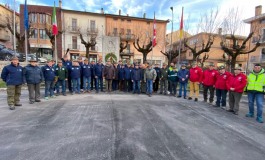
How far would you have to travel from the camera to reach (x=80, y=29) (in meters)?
33.8

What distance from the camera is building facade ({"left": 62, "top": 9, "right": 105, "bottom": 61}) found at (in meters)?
33.4

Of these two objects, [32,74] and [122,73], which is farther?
[122,73]

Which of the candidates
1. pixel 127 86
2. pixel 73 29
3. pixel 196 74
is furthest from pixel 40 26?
pixel 196 74

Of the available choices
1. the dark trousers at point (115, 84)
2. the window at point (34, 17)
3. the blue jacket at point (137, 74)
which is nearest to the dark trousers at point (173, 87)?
the blue jacket at point (137, 74)

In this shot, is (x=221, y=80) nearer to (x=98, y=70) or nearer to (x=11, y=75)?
(x=98, y=70)

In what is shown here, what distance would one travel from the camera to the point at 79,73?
833 cm

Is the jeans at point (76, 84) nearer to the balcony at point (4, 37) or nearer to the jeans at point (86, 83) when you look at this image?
the jeans at point (86, 83)

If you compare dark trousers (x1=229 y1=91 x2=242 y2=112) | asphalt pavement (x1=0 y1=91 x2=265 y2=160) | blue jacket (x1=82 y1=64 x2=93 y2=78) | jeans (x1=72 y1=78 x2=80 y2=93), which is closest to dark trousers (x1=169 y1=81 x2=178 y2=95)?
asphalt pavement (x1=0 y1=91 x2=265 y2=160)

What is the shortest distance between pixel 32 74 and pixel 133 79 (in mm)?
4786

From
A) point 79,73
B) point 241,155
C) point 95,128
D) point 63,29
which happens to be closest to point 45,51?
point 63,29

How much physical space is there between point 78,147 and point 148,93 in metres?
6.01

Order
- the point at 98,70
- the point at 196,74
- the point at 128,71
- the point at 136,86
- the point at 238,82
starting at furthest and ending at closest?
the point at 136,86 < the point at 128,71 < the point at 98,70 < the point at 196,74 < the point at 238,82

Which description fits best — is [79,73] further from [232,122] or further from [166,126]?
[232,122]

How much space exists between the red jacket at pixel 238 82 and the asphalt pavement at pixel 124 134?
1011 mm
